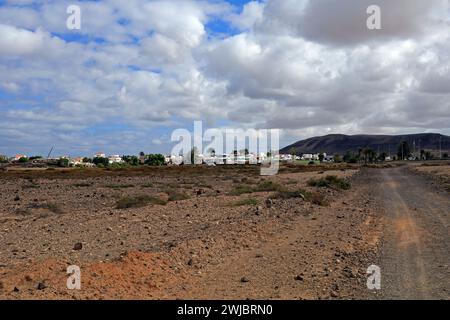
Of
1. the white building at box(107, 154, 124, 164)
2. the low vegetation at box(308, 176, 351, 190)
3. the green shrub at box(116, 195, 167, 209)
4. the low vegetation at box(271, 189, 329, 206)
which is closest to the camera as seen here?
the green shrub at box(116, 195, 167, 209)

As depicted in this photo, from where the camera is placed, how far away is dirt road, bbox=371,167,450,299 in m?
7.64

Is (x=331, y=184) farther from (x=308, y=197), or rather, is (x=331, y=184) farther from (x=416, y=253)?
(x=416, y=253)

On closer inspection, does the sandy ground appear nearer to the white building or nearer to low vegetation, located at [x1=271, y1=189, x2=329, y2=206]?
low vegetation, located at [x1=271, y1=189, x2=329, y2=206]

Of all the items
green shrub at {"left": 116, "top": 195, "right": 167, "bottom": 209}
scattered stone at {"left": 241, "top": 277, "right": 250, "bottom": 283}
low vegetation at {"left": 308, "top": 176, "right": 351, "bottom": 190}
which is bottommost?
scattered stone at {"left": 241, "top": 277, "right": 250, "bottom": 283}

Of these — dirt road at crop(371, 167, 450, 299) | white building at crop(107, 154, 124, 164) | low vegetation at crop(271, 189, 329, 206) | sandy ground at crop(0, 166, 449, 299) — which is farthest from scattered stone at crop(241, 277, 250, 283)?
white building at crop(107, 154, 124, 164)

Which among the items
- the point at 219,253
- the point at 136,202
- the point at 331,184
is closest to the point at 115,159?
the point at 331,184

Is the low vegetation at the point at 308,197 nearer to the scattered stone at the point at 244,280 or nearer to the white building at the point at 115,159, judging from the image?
the scattered stone at the point at 244,280

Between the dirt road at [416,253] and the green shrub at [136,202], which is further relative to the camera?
the green shrub at [136,202]

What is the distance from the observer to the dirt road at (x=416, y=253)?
25.1ft

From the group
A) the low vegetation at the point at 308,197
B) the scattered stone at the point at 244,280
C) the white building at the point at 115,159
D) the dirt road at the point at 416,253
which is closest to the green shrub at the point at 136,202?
the low vegetation at the point at 308,197

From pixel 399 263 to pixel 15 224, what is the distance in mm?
11338

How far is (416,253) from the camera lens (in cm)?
1060

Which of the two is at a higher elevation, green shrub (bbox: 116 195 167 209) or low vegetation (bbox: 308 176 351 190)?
low vegetation (bbox: 308 176 351 190)
